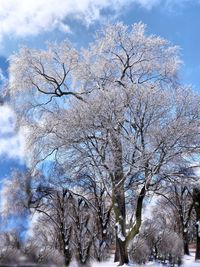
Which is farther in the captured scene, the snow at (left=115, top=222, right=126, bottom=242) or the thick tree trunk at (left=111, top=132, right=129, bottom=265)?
the snow at (left=115, top=222, right=126, bottom=242)

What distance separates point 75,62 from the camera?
2045 cm

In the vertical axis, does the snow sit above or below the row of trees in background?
below

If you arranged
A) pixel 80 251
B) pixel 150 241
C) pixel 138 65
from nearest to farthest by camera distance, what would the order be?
pixel 80 251 → pixel 138 65 → pixel 150 241

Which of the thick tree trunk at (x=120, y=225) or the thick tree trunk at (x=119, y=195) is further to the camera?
the thick tree trunk at (x=120, y=225)

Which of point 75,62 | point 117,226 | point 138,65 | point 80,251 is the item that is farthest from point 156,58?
point 80,251

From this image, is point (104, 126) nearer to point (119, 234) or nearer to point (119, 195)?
point (119, 195)

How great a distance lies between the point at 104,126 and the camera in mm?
16609

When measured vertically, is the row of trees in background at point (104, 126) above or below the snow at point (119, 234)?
above

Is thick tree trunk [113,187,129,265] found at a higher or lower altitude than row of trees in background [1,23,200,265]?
lower

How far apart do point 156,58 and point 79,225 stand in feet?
33.8

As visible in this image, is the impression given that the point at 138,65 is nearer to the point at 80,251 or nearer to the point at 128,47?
the point at 128,47

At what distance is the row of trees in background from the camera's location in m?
16.0

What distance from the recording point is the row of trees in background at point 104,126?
52.4 feet

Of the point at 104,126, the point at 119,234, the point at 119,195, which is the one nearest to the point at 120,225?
the point at 119,234
